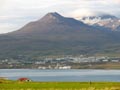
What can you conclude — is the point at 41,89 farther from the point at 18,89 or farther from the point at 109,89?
the point at 109,89

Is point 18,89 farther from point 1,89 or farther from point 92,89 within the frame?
point 92,89

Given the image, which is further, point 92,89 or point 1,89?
point 1,89

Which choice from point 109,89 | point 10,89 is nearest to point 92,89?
point 109,89

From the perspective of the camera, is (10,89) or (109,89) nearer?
(109,89)

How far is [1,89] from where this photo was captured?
4878 cm

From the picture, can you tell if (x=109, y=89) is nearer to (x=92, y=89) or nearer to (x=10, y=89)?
(x=92, y=89)

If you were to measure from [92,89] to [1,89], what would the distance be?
994 centimetres

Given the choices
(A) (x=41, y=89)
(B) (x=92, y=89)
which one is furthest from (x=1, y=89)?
(B) (x=92, y=89)

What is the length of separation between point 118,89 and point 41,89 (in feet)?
26.7

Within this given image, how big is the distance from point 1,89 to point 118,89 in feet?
40.5

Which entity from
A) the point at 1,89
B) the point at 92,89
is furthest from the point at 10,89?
the point at 92,89

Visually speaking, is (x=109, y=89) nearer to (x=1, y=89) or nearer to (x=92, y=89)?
(x=92, y=89)

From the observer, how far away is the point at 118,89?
46688mm

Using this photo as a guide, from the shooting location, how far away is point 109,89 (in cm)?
4591
